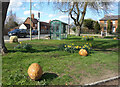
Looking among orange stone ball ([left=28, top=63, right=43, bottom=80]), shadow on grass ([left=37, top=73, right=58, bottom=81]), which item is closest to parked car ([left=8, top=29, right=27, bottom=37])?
shadow on grass ([left=37, top=73, right=58, bottom=81])

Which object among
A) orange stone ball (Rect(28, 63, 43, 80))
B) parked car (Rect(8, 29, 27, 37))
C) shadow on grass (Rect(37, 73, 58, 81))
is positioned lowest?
shadow on grass (Rect(37, 73, 58, 81))

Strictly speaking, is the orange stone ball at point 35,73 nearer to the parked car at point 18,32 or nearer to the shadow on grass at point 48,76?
the shadow on grass at point 48,76

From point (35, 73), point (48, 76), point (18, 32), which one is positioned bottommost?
point (48, 76)

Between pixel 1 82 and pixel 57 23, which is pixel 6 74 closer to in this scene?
pixel 1 82

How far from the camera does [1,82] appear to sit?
12.0ft

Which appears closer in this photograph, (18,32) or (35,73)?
(35,73)

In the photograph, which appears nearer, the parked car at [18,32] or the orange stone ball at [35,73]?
the orange stone ball at [35,73]

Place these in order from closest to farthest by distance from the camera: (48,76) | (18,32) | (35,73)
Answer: (35,73) < (48,76) < (18,32)

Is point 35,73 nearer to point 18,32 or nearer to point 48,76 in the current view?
point 48,76

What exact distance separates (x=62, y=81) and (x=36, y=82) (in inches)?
31.7

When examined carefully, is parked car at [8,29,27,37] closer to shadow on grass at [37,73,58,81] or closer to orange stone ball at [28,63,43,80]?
shadow on grass at [37,73,58,81]

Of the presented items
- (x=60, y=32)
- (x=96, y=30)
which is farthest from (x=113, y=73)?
(x=96, y=30)

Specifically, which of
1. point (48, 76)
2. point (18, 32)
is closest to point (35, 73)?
point (48, 76)

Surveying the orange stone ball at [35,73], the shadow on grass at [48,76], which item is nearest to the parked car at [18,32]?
the shadow on grass at [48,76]
